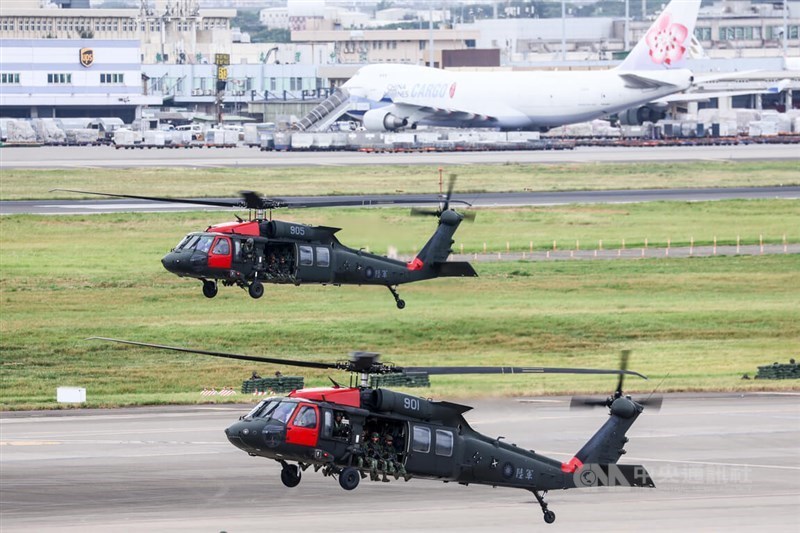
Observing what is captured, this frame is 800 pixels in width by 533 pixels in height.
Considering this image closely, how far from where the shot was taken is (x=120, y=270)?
294ft

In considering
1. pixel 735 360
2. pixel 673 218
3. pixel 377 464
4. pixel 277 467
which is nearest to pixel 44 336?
pixel 277 467

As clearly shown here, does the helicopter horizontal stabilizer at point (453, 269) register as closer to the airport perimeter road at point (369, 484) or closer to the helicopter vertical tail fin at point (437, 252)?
the helicopter vertical tail fin at point (437, 252)

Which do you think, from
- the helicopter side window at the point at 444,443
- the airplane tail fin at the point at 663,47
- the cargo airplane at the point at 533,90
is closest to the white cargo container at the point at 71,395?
the helicopter side window at the point at 444,443

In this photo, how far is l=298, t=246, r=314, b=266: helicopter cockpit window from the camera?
Answer: 3756cm

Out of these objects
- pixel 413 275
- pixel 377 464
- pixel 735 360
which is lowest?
pixel 735 360

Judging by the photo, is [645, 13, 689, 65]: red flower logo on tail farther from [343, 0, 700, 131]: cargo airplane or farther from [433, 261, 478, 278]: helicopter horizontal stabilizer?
[433, 261, 478, 278]: helicopter horizontal stabilizer

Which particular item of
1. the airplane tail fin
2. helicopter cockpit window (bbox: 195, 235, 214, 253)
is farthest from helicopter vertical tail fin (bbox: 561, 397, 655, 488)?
the airplane tail fin

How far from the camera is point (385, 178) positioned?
140m

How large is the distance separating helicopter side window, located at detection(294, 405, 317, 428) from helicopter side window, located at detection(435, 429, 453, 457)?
2913mm

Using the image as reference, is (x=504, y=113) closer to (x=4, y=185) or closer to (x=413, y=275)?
(x=4, y=185)

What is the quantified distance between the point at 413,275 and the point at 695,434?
18.2 metres

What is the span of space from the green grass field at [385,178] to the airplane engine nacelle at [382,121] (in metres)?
33.8

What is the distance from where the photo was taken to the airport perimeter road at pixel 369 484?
41.6 meters

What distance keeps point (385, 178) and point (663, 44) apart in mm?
67870
